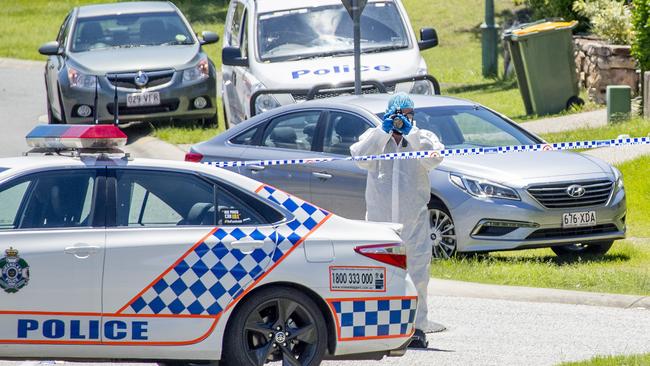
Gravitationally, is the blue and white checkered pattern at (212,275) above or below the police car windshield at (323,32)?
above

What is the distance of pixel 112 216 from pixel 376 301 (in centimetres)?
146

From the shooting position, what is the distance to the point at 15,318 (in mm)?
7047

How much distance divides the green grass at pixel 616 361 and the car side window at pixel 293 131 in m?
4.46

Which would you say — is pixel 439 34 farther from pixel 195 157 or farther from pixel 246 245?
pixel 246 245

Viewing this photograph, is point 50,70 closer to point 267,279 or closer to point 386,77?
point 386,77

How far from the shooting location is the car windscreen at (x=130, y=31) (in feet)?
60.1

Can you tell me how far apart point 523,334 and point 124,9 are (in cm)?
1151

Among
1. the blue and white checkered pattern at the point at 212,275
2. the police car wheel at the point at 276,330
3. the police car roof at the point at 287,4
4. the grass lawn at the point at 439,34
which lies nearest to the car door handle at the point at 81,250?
the blue and white checkered pattern at the point at 212,275

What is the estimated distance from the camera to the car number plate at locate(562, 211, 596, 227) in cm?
1092

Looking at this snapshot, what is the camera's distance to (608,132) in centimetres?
1575

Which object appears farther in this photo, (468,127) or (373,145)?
(468,127)

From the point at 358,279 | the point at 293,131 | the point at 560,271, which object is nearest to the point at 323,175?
the point at 293,131

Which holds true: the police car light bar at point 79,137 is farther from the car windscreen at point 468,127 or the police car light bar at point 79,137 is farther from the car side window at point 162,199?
the car windscreen at point 468,127

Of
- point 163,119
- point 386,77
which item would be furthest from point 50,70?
point 386,77
